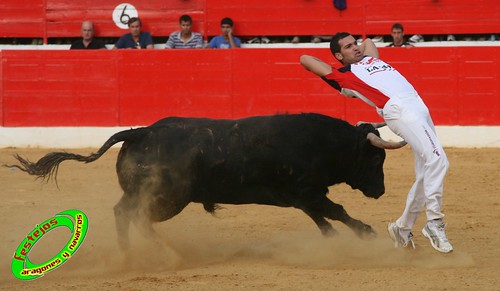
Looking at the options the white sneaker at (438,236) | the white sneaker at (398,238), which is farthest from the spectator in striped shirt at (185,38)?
the white sneaker at (438,236)

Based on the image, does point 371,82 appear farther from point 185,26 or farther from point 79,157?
point 185,26

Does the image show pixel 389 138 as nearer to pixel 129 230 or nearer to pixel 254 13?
pixel 254 13

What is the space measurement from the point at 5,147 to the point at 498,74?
652 centimetres

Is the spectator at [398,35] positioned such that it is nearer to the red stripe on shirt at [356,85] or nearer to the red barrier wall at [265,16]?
the red barrier wall at [265,16]

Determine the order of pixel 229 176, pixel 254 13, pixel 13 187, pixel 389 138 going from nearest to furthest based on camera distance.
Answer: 1. pixel 229 176
2. pixel 13 187
3. pixel 389 138
4. pixel 254 13

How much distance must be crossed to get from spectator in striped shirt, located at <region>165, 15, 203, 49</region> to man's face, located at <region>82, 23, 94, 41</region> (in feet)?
3.53

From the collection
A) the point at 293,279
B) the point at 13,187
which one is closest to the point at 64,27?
the point at 13,187

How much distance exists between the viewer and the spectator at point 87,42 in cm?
1316

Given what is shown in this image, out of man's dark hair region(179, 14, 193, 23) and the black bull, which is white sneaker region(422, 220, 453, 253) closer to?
the black bull

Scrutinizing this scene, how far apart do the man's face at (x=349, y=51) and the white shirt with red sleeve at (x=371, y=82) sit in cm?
5

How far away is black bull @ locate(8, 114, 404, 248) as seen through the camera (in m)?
6.20

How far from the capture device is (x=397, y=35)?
41.1 feet

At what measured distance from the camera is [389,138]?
11992mm

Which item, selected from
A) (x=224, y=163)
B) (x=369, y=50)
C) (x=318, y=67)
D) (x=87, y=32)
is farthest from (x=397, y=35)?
(x=224, y=163)
